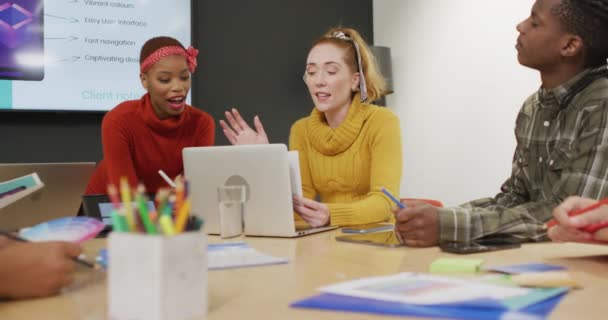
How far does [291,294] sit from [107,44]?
306cm

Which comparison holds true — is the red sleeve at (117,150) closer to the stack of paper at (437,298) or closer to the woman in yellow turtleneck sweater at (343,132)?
the woman in yellow turtleneck sweater at (343,132)

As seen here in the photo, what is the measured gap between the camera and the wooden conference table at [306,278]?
780 mm

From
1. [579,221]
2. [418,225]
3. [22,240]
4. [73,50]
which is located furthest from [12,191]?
[73,50]

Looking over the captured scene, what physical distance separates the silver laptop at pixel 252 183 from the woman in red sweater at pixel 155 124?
0.65 m

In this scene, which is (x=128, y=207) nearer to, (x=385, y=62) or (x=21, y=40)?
(x=21, y=40)

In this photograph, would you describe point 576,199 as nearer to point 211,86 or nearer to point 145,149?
point 145,149

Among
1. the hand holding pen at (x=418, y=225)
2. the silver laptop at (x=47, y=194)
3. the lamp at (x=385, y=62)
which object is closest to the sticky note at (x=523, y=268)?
the hand holding pen at (x=418, y=225)

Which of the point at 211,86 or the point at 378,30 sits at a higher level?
the point at 378,30

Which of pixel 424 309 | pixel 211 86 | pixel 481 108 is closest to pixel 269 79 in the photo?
pixel 211 86

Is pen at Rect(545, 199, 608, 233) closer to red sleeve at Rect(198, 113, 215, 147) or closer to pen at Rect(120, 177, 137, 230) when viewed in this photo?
pen at Rect(120, 177, 137, 230)

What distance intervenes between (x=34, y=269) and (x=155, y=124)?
1.61 metres

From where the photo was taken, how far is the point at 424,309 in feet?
2.41

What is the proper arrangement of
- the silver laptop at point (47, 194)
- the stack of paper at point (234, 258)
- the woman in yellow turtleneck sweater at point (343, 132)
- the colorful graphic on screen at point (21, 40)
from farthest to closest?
the colorful graphic on screen at point (21, 40) < the woman in yellow turtleneck sweater at point (343, 132) < the silver laptop at point (47, 194) < the stack of paper at point (234, 258)

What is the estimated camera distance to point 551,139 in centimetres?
167
